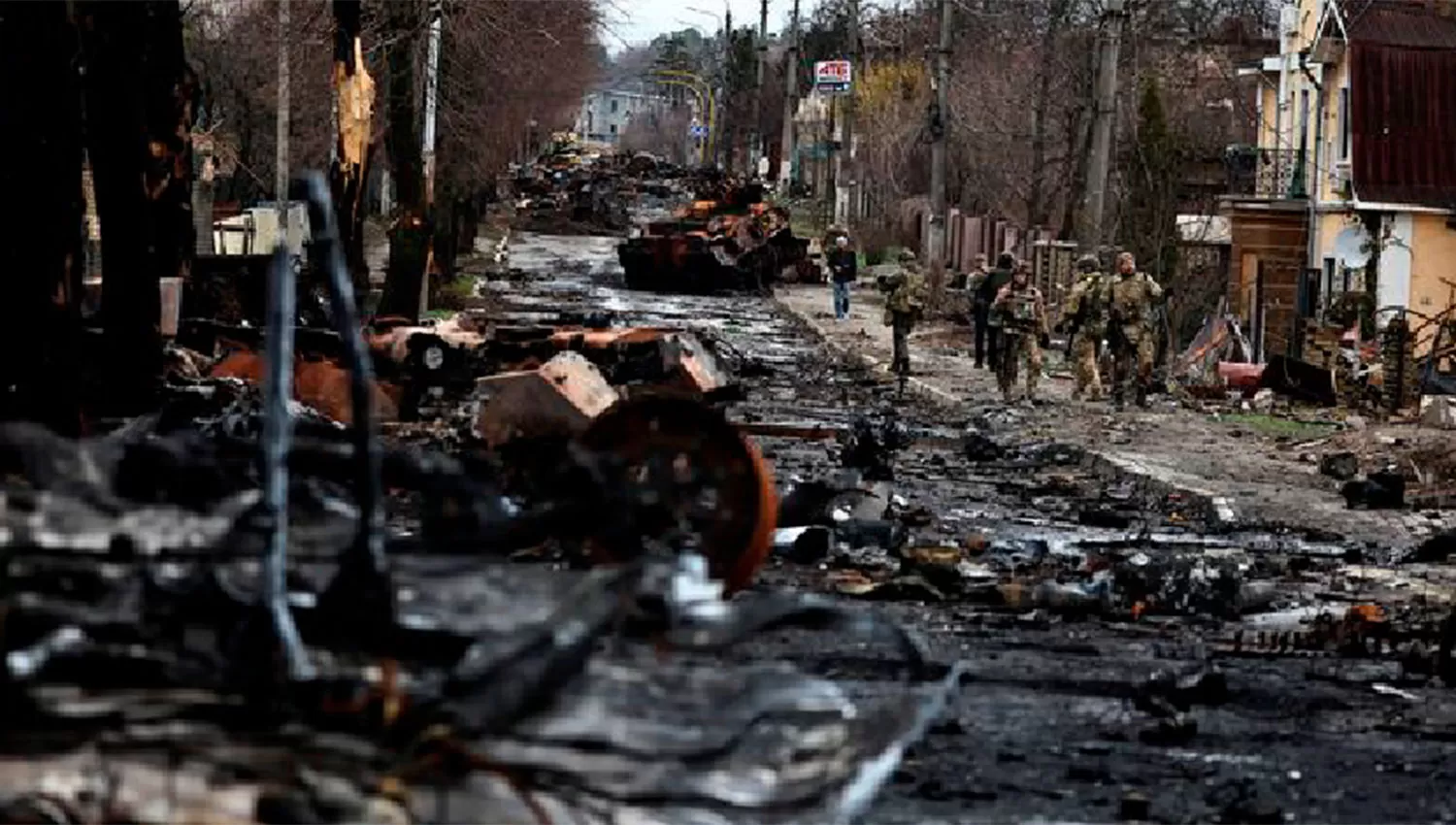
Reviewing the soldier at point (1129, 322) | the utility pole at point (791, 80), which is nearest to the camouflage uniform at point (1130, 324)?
the soldier at point (1129, 322)

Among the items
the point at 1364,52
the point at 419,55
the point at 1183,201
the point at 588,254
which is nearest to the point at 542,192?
the point at 588,254

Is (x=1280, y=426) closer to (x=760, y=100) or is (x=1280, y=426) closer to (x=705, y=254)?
(x=705, y=254)

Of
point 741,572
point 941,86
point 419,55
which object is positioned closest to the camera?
point 741,572

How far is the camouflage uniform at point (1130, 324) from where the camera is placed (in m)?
29.2

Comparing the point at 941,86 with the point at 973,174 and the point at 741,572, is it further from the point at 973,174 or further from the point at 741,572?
the point at 741,572

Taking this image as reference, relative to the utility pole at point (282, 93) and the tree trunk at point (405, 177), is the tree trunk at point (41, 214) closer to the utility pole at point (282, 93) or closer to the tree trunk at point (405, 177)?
the utility pole at point (282, 93)

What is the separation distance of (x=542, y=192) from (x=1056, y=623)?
92.1 m

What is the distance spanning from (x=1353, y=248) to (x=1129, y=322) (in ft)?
77.5

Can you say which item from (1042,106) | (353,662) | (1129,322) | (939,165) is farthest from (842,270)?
(353,662)

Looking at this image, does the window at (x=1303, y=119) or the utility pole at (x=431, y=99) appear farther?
the window at (x=1303, y=119)

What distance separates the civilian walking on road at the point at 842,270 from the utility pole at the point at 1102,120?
11.4m

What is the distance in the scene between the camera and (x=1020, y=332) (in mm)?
30188

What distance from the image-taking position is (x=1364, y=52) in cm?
5516

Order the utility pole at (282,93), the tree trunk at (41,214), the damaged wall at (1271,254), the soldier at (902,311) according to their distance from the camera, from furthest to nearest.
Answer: the damaged wall at (1271,254) → the utility pole at (282,93) → the soldier at (902,311) → the tree trunk at (41,214)
